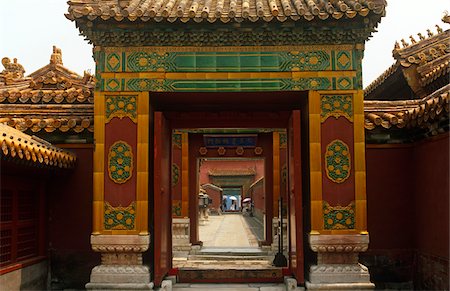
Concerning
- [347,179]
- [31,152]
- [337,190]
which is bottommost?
[337,190]

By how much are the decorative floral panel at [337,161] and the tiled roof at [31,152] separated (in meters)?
4.62

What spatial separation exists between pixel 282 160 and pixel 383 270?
7.33 m

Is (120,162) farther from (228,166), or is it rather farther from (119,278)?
(228,166)

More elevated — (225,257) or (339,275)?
(339,275)

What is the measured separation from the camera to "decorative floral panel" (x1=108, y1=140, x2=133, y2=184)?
8914mm

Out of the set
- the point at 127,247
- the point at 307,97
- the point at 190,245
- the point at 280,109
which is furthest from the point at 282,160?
the point at 127,247

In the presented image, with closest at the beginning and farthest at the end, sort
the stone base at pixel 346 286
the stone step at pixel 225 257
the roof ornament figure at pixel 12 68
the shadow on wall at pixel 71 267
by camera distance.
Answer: the stone base at pixel 346 286, the shadow on wall at pixel 71 267, the stone step at pixel 225 257, the roof ornament figure at pixel 12 68

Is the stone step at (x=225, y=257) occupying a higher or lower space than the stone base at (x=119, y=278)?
lower

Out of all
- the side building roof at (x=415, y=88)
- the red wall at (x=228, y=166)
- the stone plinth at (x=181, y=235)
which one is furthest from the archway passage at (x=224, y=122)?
the red wall at (x=228, y=166)

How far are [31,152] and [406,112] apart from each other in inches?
266

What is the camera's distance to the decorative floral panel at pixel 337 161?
29.1 ft

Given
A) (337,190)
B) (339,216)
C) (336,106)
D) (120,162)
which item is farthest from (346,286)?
(120,162)

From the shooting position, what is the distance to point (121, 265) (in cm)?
874

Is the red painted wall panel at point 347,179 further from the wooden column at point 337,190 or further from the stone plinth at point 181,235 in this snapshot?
the stone plinth at point 181,235
